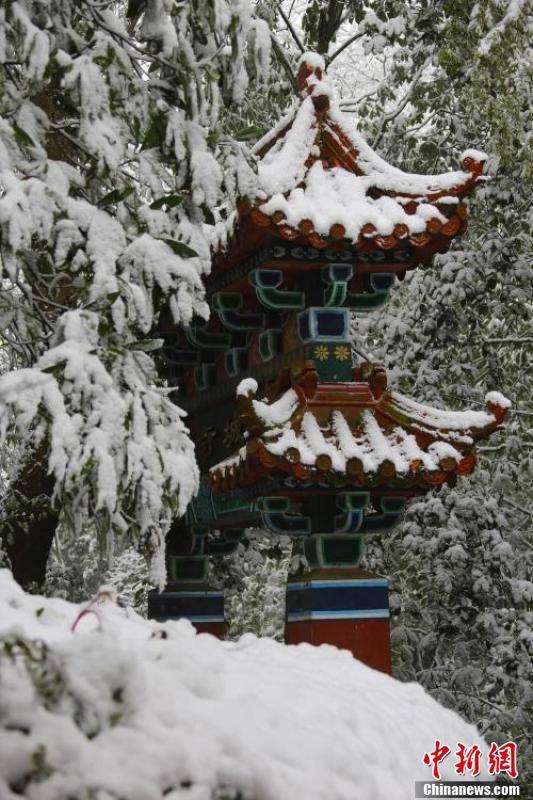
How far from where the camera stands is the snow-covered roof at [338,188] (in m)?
6.67

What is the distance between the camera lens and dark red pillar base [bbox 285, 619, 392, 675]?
680 centimetres

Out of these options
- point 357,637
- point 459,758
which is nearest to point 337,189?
point 357,637

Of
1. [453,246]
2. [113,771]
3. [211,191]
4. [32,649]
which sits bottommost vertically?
[113,771]

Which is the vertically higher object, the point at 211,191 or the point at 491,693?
the point at 211,191

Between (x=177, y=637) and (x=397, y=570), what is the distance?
9443 mm

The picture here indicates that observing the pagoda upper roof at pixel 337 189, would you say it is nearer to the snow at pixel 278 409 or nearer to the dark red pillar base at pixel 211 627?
the snow at pixel 278 409

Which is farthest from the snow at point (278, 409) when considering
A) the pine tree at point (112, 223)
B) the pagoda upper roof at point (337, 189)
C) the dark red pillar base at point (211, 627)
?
the dark red pillar base at point (211, 627)

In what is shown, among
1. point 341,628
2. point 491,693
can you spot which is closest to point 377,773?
point 341,628

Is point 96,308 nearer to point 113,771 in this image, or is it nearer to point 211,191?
point 211,191

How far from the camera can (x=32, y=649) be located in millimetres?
1977

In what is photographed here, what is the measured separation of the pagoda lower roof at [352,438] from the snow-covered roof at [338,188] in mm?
877

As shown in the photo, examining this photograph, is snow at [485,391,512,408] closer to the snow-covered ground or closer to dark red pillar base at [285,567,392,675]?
dark red pillar base at [285,567,392,675]

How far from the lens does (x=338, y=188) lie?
23.3 ft

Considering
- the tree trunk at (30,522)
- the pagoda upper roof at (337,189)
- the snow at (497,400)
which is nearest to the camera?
the pagoda upper roof at (337,189)
